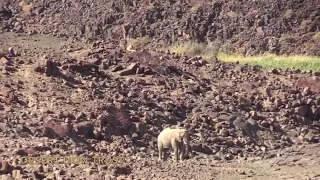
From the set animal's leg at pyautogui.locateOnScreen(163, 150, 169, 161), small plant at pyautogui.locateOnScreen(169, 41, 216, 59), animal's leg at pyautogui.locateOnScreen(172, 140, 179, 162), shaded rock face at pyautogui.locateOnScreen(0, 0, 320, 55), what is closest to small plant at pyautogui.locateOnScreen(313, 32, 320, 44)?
shaded rock face at pyautogui.locateOnScreen(0, 0, 320, 55)

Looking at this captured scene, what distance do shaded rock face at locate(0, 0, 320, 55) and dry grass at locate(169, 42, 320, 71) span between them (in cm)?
92

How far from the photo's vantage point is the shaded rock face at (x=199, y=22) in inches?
1060

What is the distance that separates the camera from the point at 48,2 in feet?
95.4

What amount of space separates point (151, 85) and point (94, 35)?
1180 centimetres

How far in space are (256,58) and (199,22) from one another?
151 inches

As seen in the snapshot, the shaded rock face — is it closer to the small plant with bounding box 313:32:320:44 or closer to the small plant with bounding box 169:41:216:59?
the small plant with bounding box 313:32:320:44

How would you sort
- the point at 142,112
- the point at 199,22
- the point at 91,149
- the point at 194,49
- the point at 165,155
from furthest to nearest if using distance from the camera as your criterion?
1. the point at 199,22
2. the point at 194,49
3. the point at 142,112
4. the point at 165,155
5. the point at 91,149

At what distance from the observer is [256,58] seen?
24750 millimetres

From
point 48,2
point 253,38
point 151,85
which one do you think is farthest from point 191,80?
point 48,2

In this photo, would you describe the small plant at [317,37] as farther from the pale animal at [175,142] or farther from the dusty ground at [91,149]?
the pale animal at [175,142]

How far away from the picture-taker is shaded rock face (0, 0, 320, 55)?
2692 cm

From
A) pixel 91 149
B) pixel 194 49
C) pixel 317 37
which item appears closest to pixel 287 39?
pixel 317 37

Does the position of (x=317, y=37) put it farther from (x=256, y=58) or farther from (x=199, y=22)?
(x=199, y=22)

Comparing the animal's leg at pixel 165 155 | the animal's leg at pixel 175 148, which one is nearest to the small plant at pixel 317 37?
the animal's leg at pixel 165 155
